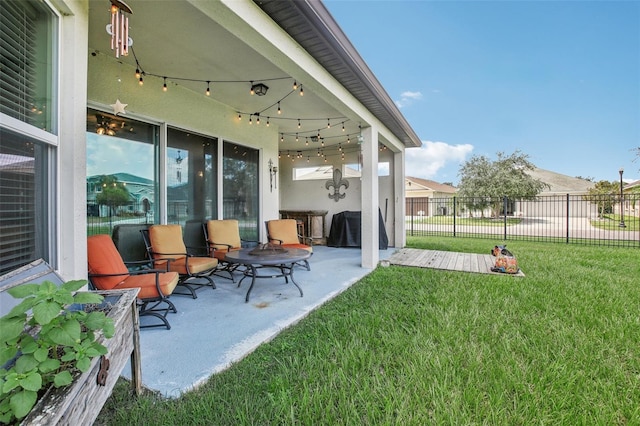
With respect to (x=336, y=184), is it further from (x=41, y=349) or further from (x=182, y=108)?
(x=41, y=349)

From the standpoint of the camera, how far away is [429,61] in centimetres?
1451

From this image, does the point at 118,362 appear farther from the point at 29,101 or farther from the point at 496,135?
the point at 496,135

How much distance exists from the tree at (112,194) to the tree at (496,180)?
59.6ft

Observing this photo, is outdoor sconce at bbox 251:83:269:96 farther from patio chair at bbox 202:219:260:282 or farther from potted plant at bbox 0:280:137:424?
potted plant at bbox 0:280:137:424

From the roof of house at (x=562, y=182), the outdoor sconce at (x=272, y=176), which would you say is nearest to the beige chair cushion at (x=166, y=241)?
the outdoor sconce at (x=272, y=176)

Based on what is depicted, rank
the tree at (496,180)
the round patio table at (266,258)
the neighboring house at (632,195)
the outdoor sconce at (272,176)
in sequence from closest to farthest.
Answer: the round patio table at (266,258) → the outdoor sconce at (272,176) → the neighboring house at (632,195) → the tree at (496,180)

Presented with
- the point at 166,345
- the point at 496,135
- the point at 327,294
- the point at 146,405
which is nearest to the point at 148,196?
the point at 166,345

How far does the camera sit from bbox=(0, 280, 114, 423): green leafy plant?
76 centimetres

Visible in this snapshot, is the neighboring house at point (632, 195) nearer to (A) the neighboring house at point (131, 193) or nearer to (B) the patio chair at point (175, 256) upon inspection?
(B) the patio chair at point (175, 256)

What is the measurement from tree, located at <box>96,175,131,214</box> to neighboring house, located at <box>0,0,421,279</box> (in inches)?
8.0

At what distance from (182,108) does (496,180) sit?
18.3 metres

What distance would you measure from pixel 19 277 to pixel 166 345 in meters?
1.36

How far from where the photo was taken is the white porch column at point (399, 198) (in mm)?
7414

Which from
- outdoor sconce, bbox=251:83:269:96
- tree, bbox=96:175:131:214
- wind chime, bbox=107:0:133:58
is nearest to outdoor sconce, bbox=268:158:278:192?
outdoor sconce, bbox=251:83:269:96
